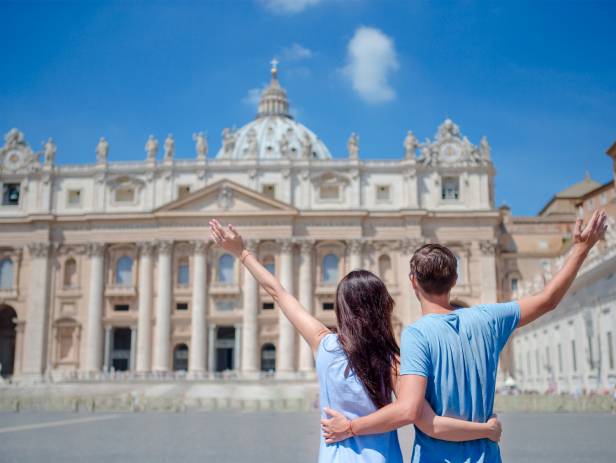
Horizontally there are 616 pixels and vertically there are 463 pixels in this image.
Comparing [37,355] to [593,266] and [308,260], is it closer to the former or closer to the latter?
[308,260]

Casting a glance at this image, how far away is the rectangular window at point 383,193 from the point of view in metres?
62.5

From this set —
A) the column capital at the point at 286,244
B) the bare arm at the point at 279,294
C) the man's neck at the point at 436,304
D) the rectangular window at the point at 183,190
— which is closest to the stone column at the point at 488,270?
the column capital at the point at 286,244

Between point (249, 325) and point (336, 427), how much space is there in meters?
55.7

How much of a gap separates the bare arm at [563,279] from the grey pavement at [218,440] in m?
7.95

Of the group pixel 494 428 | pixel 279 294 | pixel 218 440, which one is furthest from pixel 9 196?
pixel 494 428

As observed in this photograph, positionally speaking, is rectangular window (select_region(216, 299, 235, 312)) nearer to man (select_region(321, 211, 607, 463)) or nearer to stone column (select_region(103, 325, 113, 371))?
stone column (select_region(103, 325, 113, 371))

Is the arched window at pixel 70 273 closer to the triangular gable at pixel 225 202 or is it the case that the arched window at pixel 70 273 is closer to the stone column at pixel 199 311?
the triangular gable at pixel 225 202

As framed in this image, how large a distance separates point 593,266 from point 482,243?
990 inches

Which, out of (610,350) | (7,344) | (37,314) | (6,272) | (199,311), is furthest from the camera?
(7,344)

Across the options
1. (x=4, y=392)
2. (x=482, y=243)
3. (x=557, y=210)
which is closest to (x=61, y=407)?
(x=4, y=392)

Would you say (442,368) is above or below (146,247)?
below

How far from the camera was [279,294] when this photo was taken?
4957 mm

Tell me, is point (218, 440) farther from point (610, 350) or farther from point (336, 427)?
point (610, 350)

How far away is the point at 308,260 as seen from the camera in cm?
6069
